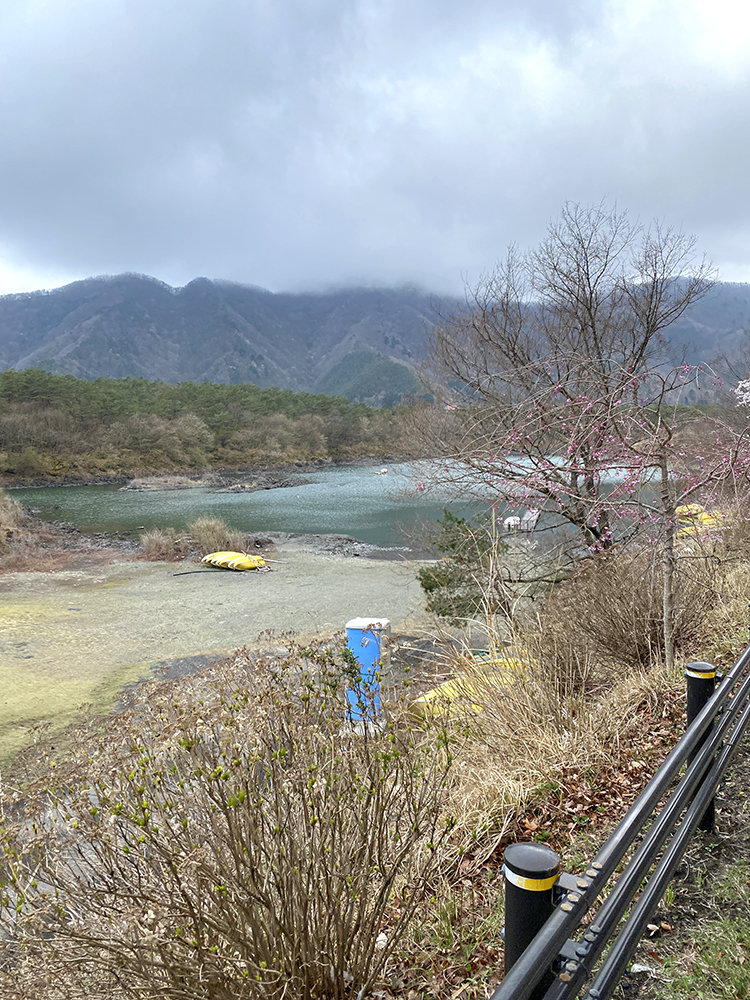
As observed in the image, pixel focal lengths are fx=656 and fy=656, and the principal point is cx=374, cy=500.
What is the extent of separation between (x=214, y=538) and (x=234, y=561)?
13.6 ft

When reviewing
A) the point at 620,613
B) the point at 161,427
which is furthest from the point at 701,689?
the point at 161,427

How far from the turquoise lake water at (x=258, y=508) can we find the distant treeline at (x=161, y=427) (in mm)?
7555

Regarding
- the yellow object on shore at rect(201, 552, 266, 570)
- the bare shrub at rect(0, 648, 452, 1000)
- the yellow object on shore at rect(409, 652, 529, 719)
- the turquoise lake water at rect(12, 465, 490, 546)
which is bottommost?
the turquoise lake water at rect(12, 465, 490, 546)

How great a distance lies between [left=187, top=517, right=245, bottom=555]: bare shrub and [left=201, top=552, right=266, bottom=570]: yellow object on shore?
92.9 inches

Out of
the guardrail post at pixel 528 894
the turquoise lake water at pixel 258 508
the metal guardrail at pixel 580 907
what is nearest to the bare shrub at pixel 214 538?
the turquoise lake water at pixel 258 508

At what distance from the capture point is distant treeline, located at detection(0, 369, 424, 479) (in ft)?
200

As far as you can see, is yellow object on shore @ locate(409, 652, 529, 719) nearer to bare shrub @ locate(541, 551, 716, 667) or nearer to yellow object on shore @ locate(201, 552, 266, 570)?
bare shrub @ locate(541, 551, 716, 667)

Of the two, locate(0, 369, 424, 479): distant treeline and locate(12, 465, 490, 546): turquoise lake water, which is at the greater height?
locate(0, 369, 424, 479): distant treeline

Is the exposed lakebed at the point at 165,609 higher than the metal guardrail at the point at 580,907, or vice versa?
the metal guardrail at the point at 580,907

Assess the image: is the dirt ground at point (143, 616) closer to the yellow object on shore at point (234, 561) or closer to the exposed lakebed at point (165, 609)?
the exposed lakebed at point (165, 609)

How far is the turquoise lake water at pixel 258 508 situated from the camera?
109 feet

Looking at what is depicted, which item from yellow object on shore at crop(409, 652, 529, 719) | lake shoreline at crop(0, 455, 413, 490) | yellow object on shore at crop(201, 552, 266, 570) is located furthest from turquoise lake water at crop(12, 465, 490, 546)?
yellow object on shore at crop(409, 652, 529, 719)

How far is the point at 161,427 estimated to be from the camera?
7081 centimetres

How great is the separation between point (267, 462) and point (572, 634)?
232ft
